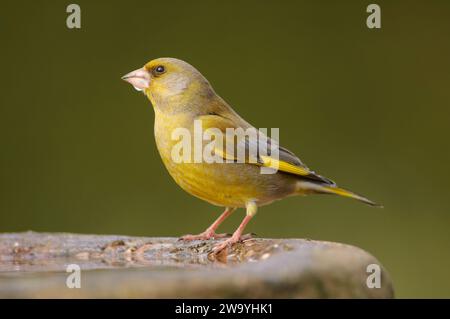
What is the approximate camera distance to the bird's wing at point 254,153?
3086 millimetres

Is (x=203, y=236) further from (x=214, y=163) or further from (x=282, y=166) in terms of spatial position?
(x=282, y=166)

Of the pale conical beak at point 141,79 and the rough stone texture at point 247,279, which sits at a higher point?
the pale conical beak at point 141,79

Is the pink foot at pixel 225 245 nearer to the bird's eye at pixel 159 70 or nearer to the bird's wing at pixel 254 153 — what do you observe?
the bird's wing at pixel 254 153

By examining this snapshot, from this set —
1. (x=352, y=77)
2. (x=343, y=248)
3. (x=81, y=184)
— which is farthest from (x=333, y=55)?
(x=343, y=248)

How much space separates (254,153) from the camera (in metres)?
3.12

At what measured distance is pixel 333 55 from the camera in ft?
21.9

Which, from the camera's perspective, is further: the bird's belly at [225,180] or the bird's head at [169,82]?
the bird's head at [169,82]

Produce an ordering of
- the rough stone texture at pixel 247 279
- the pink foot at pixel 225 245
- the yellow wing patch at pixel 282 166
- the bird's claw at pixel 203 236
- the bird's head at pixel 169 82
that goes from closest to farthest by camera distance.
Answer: the rough stone texture at pixel 247 279 < the pink foot at pixel 225 245 < the bird's claw at pixel 203 236 < the yellow wing patch at pixel 282 166 < the bird's head at pixel 169 82

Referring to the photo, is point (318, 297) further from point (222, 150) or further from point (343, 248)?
point (222, 150)

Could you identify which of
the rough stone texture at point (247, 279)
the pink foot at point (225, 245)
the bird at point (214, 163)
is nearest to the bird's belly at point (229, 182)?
the bird at point (214, 163)

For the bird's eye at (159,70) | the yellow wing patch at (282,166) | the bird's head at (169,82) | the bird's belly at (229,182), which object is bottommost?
the bird's belly at (229,182)

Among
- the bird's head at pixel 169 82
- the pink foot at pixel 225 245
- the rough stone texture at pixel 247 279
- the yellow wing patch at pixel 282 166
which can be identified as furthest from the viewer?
the bird's head at pixel 169 82
